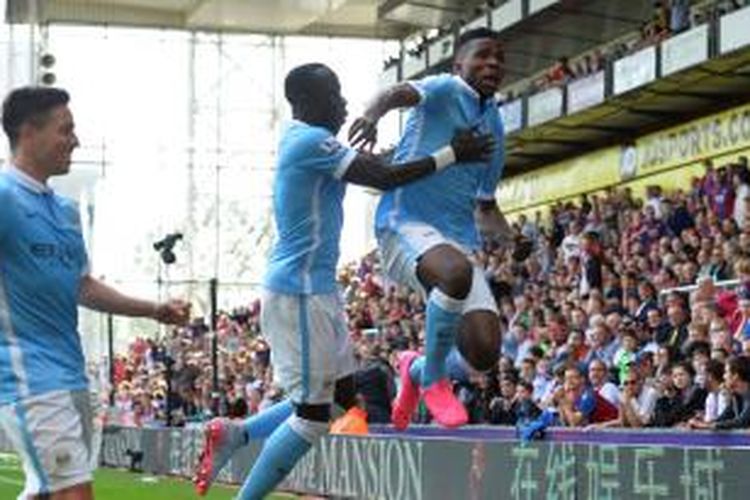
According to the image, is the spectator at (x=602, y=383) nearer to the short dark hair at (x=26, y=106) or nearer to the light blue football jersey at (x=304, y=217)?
the light blue football jersey at (x=304, y=217)

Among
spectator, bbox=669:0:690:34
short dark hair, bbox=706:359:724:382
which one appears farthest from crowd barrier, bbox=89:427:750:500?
spectator, bbox=669:0:690:34

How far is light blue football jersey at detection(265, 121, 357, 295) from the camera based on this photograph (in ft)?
27.8

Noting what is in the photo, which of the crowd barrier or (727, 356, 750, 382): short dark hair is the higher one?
(727, 356, 750, 382): short dark hair

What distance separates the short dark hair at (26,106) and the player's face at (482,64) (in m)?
3.08

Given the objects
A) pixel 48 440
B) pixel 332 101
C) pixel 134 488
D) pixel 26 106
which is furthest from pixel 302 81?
pixel 134 488

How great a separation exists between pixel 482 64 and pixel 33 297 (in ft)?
11.3

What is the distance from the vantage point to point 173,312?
6680 mm

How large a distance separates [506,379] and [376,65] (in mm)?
36656

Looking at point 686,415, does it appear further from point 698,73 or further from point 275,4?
point 275,4

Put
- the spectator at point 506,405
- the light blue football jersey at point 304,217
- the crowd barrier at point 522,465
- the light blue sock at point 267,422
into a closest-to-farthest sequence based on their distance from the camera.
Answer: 1. the light blue football jersey at point 304,217
2. the light blue sock at point 267,422
3. the crowd barrier at point 522,465
4. the spectator at point 506,405

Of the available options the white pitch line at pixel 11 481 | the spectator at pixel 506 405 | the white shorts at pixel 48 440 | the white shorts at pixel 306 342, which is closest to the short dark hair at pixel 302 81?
the white shorts at pixel 306 342

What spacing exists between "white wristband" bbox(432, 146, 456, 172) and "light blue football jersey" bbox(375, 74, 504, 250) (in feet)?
1.62

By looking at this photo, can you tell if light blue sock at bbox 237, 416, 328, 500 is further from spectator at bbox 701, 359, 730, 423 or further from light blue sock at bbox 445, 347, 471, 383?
spectator at bbox 701, 359, 730, 423

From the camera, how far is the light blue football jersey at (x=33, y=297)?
6109mm
